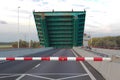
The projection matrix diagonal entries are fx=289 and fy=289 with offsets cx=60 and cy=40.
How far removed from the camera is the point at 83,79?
12.9 m

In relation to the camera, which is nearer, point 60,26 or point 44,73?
point 44,73

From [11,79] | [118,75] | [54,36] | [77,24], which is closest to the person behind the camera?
[118,75]

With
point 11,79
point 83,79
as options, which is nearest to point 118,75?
point 83,79

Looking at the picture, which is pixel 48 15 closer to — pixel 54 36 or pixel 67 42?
pixel 54 36

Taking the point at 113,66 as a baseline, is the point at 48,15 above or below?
above

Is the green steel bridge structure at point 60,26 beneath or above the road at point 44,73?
above

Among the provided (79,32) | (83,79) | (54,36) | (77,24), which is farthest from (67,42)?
(83,79)

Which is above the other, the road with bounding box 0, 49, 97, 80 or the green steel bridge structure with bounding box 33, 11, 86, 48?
the green steel bridge structure with bounding box 33, 11, 86, 48

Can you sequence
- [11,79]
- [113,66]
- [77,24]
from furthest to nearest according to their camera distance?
1. [77,24]
2. [11,79]
3. [113,66]

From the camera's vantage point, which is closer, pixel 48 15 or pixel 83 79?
pixel 83 79

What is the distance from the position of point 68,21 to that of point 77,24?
22.2 ft

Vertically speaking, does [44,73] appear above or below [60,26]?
below

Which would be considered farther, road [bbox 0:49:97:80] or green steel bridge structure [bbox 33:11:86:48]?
green steel bridge structure [bbox 33:11:86:48]

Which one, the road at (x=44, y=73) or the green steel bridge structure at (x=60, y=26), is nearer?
the road at (x=44, y=73)
